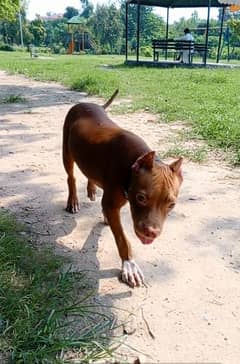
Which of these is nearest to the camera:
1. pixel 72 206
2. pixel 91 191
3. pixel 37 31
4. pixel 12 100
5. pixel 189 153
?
pixel 72 206

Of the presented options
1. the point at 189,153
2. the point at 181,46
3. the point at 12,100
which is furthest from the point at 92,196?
the point at 181,46

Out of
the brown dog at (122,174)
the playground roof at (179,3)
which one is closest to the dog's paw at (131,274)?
the brown dog at (122,174)

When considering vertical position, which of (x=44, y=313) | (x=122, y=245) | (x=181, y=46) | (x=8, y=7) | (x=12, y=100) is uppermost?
(x=8, y=7)

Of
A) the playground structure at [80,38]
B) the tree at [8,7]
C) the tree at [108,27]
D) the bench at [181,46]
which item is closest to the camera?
the tree at [8,7]

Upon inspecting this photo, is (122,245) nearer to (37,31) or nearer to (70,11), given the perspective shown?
(37,31)

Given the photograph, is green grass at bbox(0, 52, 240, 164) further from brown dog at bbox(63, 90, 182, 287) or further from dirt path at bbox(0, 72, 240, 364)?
brown dog at bbox(63, 90, 182, 287)

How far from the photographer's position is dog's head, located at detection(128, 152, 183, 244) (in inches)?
80.8

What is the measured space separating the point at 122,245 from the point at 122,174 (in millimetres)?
474

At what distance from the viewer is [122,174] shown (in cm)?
240

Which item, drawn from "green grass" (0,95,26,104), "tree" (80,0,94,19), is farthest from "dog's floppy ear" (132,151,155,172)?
"tree" (80,0,94,19)

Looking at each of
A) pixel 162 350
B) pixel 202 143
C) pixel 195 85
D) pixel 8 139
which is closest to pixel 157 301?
pixel 162 350

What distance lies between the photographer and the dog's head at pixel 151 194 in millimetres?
2053

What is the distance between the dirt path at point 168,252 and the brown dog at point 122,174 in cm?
19

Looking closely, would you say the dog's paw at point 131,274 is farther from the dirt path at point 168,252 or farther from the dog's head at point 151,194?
the dog's head at point 151,194
